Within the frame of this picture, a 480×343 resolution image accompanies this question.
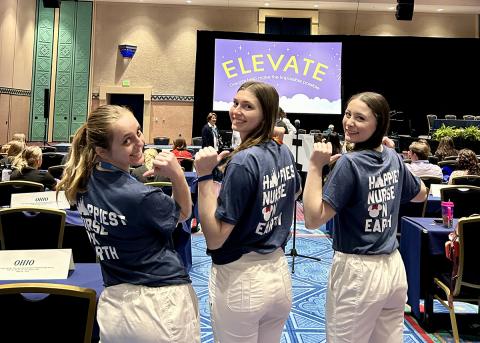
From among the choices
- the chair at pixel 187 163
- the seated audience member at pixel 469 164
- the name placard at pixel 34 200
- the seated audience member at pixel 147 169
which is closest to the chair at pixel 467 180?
the seated audience member at pixel 469 164

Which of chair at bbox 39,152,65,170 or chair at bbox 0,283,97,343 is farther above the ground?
chair at bbox 39,152,65,170

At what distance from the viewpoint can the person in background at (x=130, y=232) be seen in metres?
1.34

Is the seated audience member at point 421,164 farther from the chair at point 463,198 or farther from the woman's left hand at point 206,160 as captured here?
the woman's left hand at point 206,160

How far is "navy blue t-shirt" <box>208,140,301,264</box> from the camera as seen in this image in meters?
1.50

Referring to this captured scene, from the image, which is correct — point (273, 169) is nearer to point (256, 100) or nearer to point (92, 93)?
point (256, 100)

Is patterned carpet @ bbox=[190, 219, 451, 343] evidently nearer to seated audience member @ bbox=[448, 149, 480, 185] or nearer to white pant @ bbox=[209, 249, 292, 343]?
white pant @ bbox=[209, 249, 292, 343]

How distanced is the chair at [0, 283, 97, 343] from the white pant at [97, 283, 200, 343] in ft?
0.42

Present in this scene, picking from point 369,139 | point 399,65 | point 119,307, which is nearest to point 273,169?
point 369,139

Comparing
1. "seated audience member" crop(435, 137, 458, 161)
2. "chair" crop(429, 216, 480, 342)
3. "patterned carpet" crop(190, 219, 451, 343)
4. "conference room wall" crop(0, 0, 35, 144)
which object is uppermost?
"conference room wall" crop(0, 0, 35, 144)

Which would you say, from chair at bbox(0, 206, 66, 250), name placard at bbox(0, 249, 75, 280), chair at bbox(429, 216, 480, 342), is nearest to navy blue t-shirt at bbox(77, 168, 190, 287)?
name placard at bbox(0, 249, 75, 280)

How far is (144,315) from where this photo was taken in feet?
4.40

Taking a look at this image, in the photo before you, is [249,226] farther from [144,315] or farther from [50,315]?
[50,315]

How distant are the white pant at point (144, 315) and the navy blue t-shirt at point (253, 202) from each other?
24 centimetres

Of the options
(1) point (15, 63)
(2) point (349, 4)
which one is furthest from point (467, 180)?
(1) point (15, 63)
